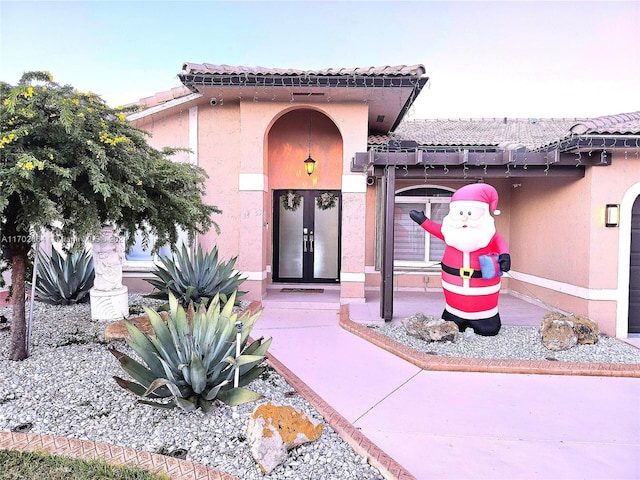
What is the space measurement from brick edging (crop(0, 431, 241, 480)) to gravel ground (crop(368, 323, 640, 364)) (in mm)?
3660

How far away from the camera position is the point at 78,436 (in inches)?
125

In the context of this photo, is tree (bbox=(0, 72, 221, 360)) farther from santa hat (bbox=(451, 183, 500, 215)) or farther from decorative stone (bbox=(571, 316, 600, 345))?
decorative stone (bbox=(571, 316, 600, 345))

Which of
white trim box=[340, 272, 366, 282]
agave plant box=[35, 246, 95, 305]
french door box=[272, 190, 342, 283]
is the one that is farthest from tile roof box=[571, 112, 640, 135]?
agave plant box=[35, 246, 95, 305]

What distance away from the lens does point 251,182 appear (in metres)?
8.55

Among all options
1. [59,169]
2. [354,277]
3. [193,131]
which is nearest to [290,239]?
[354,277]

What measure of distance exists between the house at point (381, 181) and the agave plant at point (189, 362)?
12.8ft

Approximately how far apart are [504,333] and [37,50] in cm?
1426

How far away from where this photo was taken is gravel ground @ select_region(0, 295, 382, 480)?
115 inches

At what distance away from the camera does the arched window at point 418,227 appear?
10.1 meters

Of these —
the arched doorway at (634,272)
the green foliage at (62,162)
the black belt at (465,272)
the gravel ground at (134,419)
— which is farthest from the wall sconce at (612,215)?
the green foliage at (62,162)

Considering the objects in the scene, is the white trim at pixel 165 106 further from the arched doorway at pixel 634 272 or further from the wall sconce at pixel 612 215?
the arched doorway at pixel 634 272

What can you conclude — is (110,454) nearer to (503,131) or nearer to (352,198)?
(352,198)

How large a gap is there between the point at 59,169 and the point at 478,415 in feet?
15.6

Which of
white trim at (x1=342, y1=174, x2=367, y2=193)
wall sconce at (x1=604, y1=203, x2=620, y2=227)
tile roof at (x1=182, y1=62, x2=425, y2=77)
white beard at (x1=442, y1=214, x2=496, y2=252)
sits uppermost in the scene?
tile roof at (x1=182, y1=62, x2=425, y2=77)
